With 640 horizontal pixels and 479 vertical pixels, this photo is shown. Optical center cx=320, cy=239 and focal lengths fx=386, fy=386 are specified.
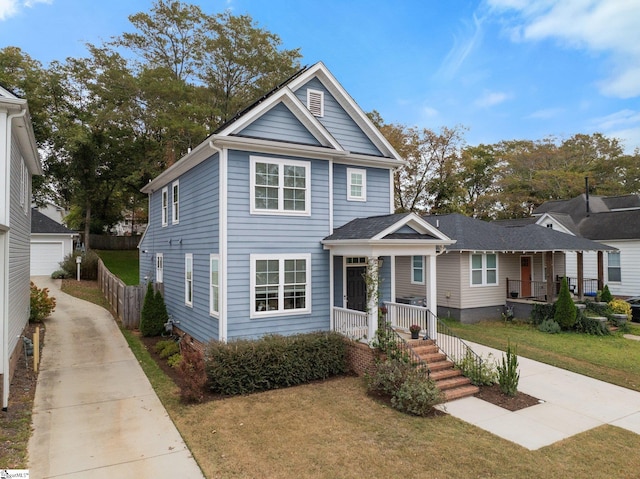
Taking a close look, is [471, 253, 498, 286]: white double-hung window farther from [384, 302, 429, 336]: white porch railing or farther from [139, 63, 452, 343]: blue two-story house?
[384, 302, 429, 336]: white porch railing

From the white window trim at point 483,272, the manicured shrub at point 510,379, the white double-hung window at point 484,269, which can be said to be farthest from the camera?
the white double-hung window at point 484,269

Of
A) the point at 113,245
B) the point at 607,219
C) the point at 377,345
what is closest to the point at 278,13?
the point at 377,345

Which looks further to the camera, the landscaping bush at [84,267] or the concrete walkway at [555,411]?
the landscaping bush at [84,267]

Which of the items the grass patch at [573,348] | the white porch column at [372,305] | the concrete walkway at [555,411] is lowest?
the concrete walkway at [555,411]

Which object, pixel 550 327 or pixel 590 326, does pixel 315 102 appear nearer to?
pixel 550 327

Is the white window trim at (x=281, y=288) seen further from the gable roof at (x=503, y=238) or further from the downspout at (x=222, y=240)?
the gable roof at (x=503, y=238)

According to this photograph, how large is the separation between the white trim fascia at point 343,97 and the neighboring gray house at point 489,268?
6405mm

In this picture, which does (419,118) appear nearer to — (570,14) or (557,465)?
(570,14)

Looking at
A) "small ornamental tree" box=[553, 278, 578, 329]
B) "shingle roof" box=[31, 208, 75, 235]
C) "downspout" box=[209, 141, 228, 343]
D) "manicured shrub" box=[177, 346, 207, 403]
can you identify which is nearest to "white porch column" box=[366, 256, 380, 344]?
"downspout" box=[209, 141, 228, 343]

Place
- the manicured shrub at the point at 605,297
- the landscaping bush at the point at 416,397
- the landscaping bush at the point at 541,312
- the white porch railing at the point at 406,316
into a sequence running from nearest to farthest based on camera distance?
the landscaping bush at the point at 416,397, the white porch railing at the point at 406,316, the landscaping bush at the point at 541,312, the manicured shrub at the point at 605,297

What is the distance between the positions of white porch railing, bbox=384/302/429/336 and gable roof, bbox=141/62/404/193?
488 cm

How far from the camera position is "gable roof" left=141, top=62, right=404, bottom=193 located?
10.4 meters

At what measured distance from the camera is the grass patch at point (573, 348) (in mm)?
10695

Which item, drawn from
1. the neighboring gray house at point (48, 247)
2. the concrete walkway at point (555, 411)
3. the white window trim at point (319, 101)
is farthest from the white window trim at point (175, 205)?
the neighboring gray house at point (48, 247)
